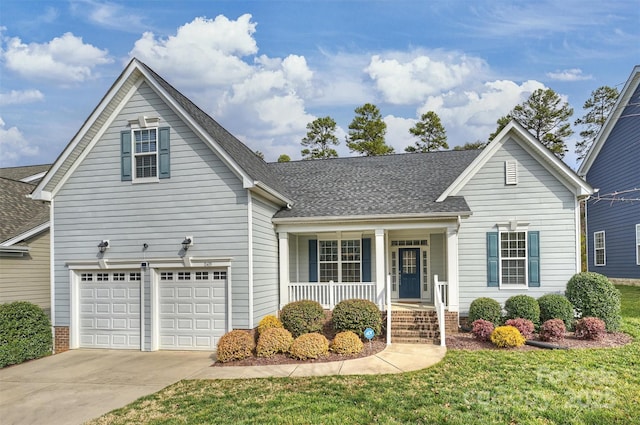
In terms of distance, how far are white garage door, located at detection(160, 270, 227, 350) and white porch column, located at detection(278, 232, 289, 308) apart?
2152mm

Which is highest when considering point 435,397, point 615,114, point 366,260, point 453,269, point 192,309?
point 615,114

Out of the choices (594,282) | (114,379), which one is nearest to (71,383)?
(114,379)

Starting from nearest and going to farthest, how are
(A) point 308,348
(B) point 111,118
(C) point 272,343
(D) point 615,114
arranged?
(A) point 308,348, (C) point 272,343, (B) point 111,118, (D) point 615,114

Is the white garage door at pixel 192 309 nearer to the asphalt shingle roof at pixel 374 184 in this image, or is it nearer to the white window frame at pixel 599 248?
the asphalt shingle roof at pixel 374 184

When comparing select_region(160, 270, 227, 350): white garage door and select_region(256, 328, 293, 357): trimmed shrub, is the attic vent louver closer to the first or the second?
select_region(256, 328, 293, 357): trimmed shrub

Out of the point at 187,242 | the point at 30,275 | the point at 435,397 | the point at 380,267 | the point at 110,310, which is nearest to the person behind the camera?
the point at 435,397

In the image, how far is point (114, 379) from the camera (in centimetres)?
843

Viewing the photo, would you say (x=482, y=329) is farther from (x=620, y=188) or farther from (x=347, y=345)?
(x=620, y=188)

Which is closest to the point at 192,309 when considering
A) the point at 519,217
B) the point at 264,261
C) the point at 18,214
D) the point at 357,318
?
the point at 264,261

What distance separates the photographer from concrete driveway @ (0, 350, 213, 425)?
6.74m

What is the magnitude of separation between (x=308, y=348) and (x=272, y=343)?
0.93 m

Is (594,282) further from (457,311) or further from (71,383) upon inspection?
(71,383)

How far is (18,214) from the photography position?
47.7 ft

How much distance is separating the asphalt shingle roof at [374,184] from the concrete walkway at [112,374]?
170 inches
